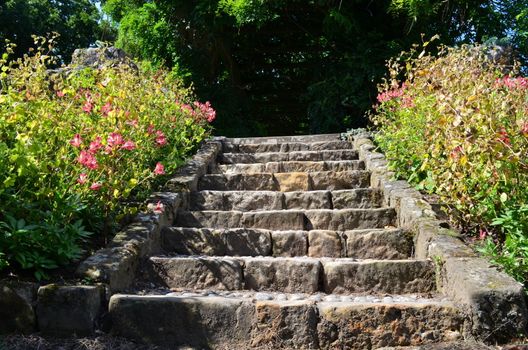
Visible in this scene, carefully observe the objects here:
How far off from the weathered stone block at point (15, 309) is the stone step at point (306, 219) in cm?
185

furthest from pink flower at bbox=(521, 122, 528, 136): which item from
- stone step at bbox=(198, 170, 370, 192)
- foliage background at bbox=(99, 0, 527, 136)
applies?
foliage background at bbox=(99, 0, 527, 136)

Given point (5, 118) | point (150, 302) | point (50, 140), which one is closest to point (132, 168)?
point (50, 140)

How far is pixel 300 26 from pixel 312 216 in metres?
7.53

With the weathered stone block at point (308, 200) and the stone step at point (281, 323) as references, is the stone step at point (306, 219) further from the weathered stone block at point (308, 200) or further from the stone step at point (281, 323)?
the stone step at point (281, 323)

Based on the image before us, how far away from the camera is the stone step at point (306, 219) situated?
4.32 metres

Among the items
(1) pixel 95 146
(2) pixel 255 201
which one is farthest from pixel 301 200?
(1) pixel 95 146

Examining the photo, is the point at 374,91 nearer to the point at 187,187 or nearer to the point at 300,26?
the point at 300,26

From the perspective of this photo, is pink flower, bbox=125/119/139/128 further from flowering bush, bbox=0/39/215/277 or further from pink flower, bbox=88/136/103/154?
pink flower, bbox=88/136/103/154

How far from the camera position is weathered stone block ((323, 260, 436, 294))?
10.9ft

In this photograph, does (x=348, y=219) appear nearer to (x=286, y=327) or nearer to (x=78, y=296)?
(x=286, y=327)

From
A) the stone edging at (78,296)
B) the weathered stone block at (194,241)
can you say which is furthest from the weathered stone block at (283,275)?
the stone edging at (78,296)

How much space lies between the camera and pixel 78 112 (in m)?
4.30

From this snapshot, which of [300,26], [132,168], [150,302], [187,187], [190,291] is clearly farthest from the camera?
[300,26]

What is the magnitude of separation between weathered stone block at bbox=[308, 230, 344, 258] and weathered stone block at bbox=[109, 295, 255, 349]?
1.23 meters
